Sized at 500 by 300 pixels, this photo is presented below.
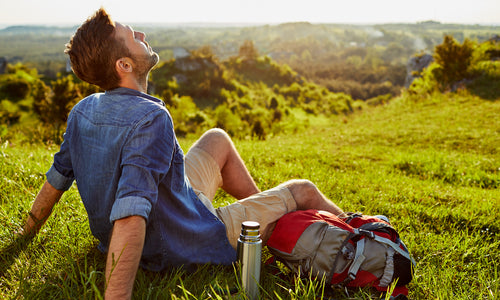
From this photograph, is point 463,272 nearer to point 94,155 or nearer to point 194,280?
point 194,280

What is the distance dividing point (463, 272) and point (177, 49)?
46658 mm

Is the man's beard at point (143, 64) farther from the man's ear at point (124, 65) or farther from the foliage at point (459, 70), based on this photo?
the foliage at point (459, 70)

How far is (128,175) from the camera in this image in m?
1.61

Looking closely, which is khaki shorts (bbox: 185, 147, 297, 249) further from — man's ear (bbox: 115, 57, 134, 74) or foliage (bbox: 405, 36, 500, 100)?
foliage (bbox: 405, 36, 500, 100)

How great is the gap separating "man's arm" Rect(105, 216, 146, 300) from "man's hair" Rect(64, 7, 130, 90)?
0.74 metres

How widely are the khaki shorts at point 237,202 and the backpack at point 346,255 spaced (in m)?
0.21

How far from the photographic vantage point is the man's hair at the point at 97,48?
177 centimetres

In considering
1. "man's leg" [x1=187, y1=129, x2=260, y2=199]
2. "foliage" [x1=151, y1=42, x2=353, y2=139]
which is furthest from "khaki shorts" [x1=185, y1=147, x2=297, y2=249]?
"foliage" [x1=151, y1=42, x2=353, y2=139]

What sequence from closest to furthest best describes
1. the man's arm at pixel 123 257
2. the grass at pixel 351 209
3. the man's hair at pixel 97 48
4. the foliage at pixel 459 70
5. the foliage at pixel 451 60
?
the man's arm at pixel 123 257 → the man's hair at pixel 97 48 → the grass at pixel 351 209 → the foliage at pixel 459 70 → the foliage at pixel 451 60

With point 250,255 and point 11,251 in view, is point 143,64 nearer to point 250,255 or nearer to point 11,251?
point 250,255

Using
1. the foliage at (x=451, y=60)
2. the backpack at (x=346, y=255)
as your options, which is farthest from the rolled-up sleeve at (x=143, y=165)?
the foliage at (x=451, y=60)

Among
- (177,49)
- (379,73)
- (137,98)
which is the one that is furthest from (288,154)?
(379,73)

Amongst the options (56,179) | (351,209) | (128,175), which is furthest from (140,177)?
(351,209)

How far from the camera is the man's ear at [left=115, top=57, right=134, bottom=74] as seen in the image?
1.83m
